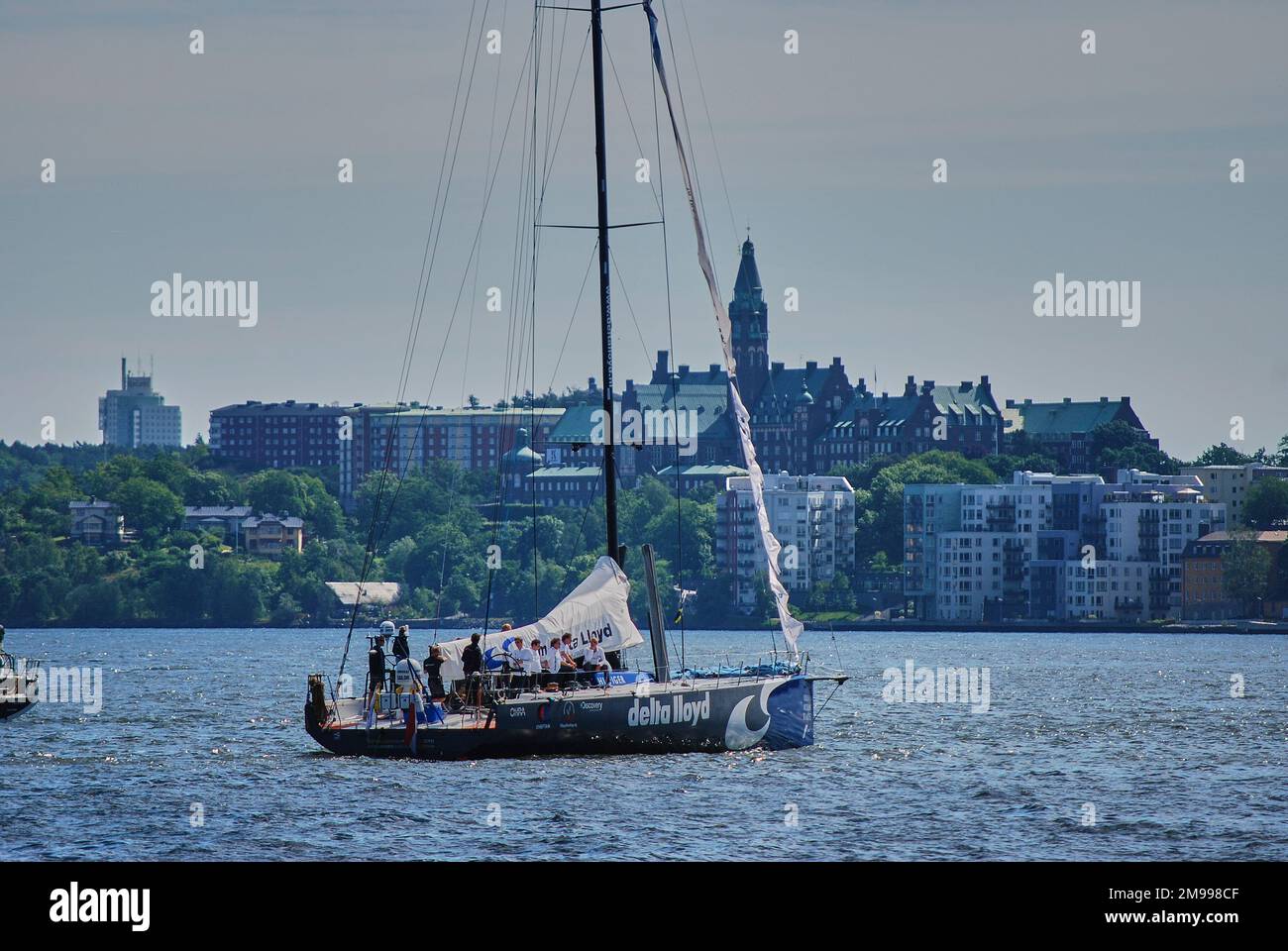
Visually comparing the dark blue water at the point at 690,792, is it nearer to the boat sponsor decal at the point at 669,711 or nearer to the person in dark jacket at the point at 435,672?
the boat sponsor decal at the point at 669,711

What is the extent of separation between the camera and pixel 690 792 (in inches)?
1480

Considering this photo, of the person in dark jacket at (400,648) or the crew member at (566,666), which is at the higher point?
the person in dark jacket at (400,648)

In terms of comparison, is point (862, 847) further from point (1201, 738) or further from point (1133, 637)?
point (1133, 637)

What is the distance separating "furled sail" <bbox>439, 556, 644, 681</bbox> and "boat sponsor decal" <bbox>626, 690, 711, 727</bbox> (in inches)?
55.6

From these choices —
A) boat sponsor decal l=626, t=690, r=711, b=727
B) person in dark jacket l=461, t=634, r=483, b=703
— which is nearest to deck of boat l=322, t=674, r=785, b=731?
boat sponsor decal l=626, t=690, r=711, b=727

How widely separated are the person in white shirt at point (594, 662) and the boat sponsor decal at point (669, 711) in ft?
3.04

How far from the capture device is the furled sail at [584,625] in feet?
134

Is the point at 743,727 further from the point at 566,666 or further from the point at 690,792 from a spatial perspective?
the point at 690,792

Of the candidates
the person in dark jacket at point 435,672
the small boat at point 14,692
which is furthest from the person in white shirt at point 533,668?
the small boat at point 14,692

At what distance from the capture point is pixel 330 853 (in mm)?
30531

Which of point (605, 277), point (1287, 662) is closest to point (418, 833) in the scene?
point (605, 277)

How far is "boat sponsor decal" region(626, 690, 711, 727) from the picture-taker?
1583 inches

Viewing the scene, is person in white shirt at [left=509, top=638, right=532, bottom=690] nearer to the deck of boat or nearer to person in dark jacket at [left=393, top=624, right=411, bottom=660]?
the deck of boat
